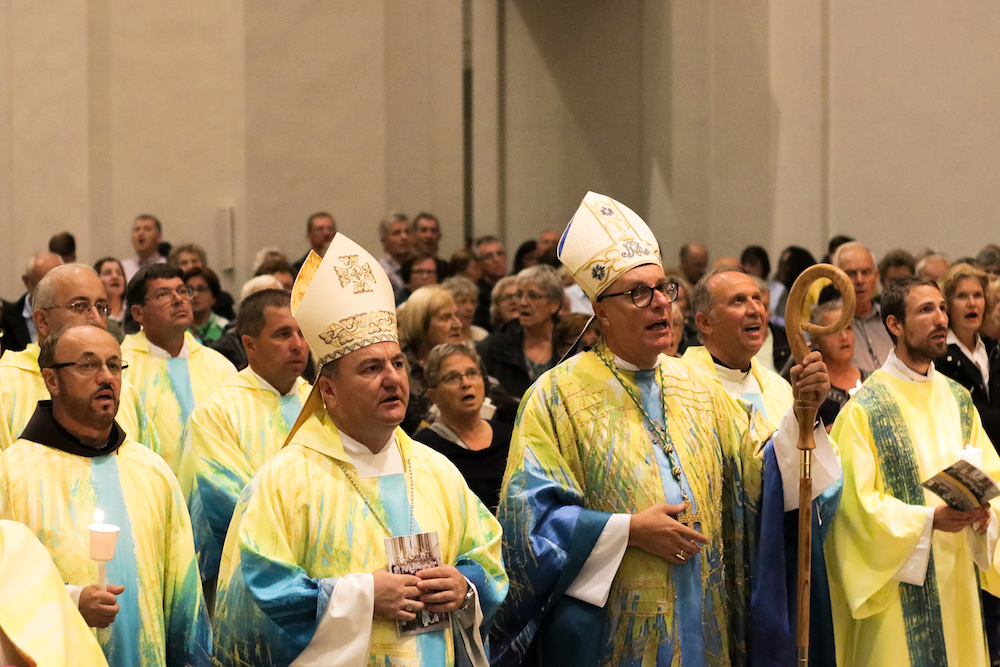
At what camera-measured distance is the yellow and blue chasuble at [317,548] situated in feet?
13.0

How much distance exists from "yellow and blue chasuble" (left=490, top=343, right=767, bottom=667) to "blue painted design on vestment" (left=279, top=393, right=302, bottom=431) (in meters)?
1.44

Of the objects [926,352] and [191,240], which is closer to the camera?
[926,352]

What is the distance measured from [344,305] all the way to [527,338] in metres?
3.99

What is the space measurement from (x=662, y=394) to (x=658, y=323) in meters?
0.27

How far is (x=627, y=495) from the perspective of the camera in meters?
4.69

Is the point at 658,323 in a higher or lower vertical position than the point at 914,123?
lower

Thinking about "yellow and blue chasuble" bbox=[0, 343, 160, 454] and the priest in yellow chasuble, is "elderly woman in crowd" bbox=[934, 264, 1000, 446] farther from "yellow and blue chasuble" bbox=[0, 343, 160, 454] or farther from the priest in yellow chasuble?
"yellow and blue chasuble" bbox=[0, 343, 160, 454]

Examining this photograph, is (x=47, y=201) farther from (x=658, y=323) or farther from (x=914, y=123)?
(x=658, y=323)

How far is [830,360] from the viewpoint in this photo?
22.9 ft

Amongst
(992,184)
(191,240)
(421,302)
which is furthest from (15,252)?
(992,184)

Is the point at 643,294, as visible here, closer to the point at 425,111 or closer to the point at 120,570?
the point at 120,570

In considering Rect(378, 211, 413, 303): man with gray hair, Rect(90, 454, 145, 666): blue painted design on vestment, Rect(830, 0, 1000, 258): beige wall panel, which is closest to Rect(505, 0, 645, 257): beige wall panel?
Rect(830, 0, 1000, 258): beige wall panel

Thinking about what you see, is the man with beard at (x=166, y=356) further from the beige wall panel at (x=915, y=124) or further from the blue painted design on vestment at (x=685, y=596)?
the beige wall panel at (x=915, y=124)

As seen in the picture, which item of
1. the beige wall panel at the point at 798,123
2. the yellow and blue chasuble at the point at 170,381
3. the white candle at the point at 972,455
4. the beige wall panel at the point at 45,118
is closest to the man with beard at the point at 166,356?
the yellow and blue chasuble at the point at 170,381
